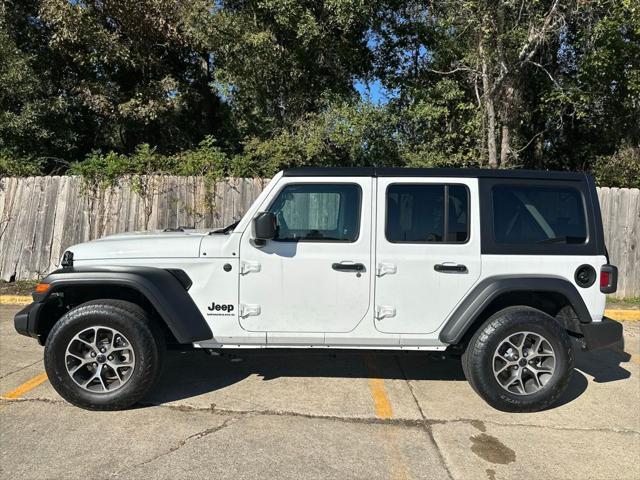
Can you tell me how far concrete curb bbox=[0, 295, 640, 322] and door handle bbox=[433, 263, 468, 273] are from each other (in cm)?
469

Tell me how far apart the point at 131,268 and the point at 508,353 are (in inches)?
124

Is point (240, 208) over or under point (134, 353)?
over

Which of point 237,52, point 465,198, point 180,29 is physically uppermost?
point 180,29

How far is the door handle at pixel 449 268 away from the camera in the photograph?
4.09 metres

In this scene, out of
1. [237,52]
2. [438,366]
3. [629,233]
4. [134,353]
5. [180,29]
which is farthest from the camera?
[180,29]

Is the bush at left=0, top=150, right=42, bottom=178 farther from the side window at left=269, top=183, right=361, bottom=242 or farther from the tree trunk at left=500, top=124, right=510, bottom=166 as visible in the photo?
the tree trunk at left=500, top=124, right=510, bottom=166

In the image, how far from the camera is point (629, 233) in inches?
339

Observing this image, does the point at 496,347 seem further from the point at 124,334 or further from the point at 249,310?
the point at 124,334

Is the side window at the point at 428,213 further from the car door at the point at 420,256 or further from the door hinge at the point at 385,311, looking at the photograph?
the door hinge at the point at 385,311

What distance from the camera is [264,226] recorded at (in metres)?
3.88

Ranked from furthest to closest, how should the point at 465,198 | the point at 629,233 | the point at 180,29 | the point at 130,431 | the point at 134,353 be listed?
the point at 180,29
the point at 629,233
the point at 465,198
the point at 134,353
the point at 130,431

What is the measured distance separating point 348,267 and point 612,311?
558 centimetres

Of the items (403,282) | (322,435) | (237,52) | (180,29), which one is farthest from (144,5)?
(322,435)

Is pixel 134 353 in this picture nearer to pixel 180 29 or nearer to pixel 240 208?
pixel 240 208
